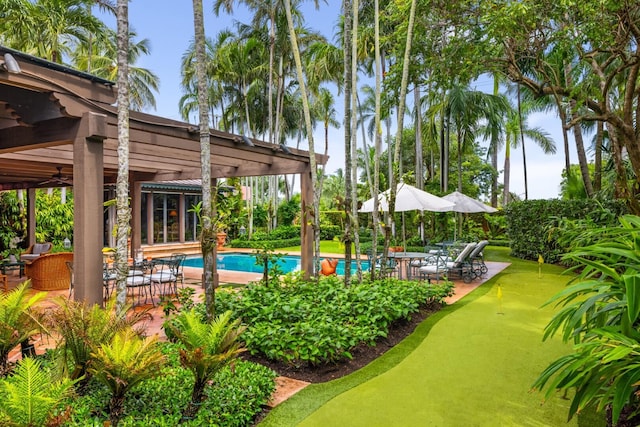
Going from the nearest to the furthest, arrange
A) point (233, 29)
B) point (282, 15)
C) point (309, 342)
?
1. point (309, 342)
2. point (282, 15)
3. point (233, 29)

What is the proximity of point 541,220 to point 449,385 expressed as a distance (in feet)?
32.4

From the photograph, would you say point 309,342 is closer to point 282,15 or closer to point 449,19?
point 449,19

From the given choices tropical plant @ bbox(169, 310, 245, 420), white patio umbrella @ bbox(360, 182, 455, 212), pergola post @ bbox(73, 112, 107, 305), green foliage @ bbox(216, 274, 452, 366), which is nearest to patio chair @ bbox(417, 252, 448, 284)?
white patio umbrella @ bbox(360, 182, 455, 212)

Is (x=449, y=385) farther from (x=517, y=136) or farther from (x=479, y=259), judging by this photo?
(x=517, y=136)

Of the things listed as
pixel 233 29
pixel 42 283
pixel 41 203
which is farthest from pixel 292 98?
pixel 42 283

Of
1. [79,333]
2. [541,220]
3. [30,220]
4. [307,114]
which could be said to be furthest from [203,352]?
[30,220]

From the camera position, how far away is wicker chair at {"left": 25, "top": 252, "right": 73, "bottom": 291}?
814 centimetres

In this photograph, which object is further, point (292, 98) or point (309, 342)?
point (292, 98)

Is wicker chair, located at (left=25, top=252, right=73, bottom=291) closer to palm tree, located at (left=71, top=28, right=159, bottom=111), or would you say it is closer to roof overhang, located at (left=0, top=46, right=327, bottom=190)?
roof overhang, located at (left=0, top=46, right=327, bottom=190)

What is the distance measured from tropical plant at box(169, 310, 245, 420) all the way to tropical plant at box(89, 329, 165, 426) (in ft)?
0.81

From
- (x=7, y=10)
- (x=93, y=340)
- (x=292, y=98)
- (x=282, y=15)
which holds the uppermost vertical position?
(x=282, y=15)

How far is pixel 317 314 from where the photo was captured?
4.79 meters

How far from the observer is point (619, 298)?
2.42m

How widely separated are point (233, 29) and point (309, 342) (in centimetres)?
2024
